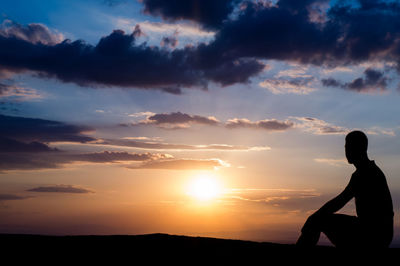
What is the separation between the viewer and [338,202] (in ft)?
20.2

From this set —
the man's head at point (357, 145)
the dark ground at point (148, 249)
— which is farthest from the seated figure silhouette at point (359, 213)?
the dark ground at point (148, 249)

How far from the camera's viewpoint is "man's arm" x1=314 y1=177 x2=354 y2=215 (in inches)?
241

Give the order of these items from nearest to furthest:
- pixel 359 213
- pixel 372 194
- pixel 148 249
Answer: pixel 372 194 < pixel 359 213 < pixel 148 249

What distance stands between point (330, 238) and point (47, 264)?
4983mm

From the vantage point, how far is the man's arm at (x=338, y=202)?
611cm

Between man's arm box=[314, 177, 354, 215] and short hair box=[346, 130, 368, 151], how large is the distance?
1.68 feet

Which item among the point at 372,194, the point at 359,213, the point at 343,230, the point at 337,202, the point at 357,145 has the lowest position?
the point at 343,230

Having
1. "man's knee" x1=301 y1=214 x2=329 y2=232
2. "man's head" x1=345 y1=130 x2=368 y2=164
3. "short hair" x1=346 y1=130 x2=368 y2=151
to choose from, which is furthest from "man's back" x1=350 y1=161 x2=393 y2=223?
"man's knee" x1=301 y1=214 x2=329 y2=232

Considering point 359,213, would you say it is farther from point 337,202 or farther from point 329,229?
point 329,229

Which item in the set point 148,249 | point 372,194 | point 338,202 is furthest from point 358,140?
point 148,249

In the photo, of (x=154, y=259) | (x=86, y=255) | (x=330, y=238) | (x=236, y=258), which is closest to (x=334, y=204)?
(x=330, y=238)

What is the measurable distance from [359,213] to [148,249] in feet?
15.8

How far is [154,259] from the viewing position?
8195 millimetres

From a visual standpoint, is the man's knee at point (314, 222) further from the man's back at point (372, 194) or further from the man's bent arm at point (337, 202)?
the man's back at point (372, 194)
